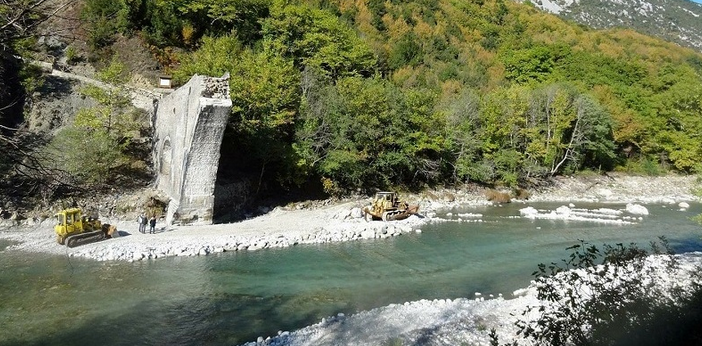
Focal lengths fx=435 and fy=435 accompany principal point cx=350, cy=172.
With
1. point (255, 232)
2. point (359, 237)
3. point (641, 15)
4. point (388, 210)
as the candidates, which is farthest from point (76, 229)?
point (641, 15)

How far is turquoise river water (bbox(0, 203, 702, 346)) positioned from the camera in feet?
31.0

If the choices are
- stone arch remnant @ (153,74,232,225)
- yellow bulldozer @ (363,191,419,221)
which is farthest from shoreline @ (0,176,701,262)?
stone arch remnant @ (153,74,232,225)

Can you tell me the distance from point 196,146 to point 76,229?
17.1ft

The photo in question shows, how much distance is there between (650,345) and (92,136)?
22.7 meters

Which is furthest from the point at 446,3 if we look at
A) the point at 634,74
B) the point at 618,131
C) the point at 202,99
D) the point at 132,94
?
the point at 202,99

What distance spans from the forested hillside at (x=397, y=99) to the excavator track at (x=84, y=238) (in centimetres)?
723

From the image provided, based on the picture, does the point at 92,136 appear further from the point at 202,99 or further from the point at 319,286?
the point at 319,286

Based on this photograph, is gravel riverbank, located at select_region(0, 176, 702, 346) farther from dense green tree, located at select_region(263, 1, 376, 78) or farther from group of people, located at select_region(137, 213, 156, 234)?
dense green tree, located at select_region(263, 1, 376, 78)

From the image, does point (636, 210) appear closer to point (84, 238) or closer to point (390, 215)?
point (390, 215)

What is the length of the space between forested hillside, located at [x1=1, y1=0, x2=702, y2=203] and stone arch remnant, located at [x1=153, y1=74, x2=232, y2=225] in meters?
3.58

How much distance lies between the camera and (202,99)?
1720cm

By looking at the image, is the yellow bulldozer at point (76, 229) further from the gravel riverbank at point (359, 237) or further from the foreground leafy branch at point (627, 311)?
the foreground leafy branch at point (627, 311)

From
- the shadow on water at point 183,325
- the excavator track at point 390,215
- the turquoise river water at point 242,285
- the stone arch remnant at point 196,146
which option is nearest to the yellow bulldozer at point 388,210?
the excavator track at point 390,215

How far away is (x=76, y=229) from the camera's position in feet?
50.8
